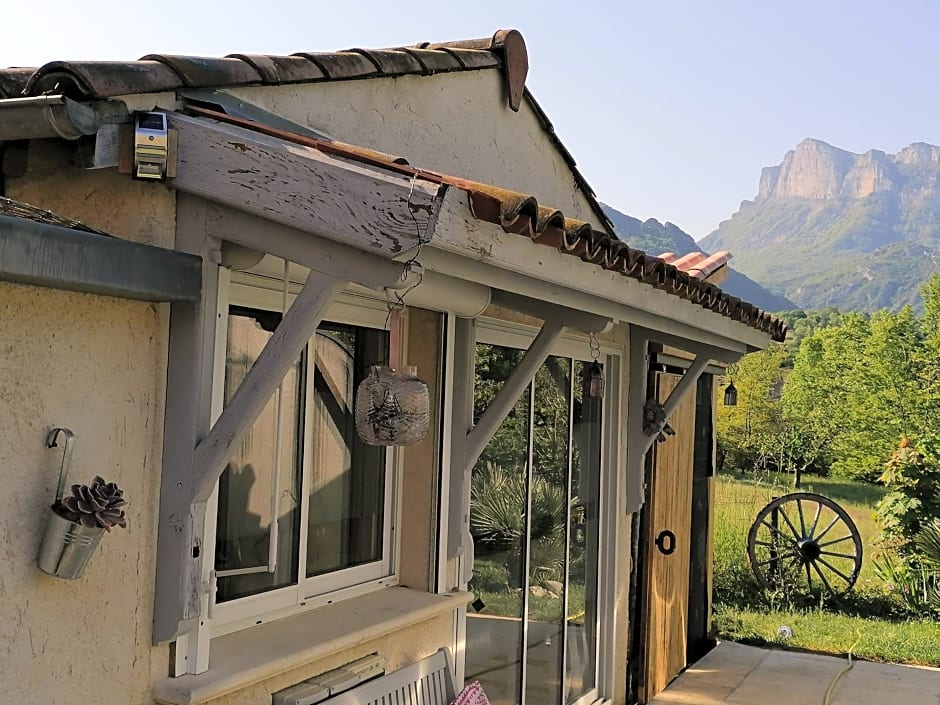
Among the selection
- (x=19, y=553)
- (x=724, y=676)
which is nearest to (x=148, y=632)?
(x=19, y=553)

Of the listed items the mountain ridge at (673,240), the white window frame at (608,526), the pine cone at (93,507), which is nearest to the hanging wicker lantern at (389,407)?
the pine cone at (93,507)

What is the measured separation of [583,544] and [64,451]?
398cm

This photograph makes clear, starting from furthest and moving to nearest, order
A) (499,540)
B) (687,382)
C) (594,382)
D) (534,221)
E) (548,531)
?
(687,382) → (548,531) → (594,382) → (499,540) → (534,221)

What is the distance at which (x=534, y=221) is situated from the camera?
2211 mm

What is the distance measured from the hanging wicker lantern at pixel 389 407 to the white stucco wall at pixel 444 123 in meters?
0.94

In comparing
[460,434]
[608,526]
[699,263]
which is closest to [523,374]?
[460,434]

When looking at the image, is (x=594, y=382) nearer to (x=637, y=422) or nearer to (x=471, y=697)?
(x=637, y=422)

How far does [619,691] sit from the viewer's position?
604 cm

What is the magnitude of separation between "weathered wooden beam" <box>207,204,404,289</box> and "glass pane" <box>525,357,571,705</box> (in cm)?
271

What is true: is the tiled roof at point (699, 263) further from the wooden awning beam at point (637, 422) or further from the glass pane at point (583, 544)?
the glass pane at point (583, 544)

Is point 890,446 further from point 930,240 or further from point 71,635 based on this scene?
point 930,240

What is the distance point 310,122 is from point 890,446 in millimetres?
18965

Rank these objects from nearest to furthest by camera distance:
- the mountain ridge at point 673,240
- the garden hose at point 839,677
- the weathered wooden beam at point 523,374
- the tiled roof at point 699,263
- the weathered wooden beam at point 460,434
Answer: the weathered wooden beam at point 523,374
the weathered wooden beam at point 460,434
the garden hose at point 839,677
the tiled roof at point 699,263
the mountain ridge at point 673,240

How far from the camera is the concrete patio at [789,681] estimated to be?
6.55 meters
